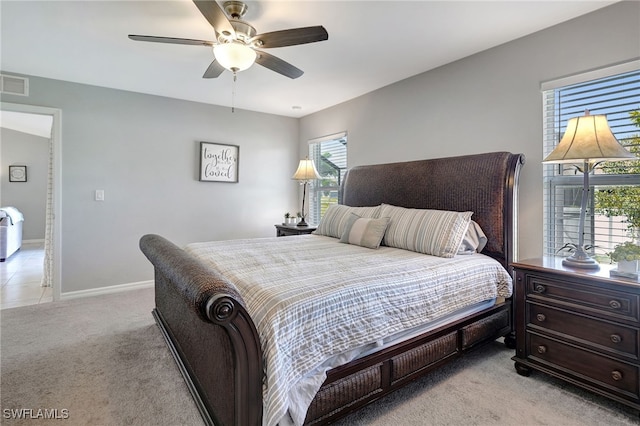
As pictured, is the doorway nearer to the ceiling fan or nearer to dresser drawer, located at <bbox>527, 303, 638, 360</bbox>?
the ceiling fan

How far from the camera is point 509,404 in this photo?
177 centimetres

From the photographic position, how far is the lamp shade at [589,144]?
5.87 feet

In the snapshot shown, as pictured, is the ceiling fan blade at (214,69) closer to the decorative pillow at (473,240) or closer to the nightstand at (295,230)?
the nightstand at (295,230)

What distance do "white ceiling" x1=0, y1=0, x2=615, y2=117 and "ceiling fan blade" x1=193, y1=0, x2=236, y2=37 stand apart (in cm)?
30

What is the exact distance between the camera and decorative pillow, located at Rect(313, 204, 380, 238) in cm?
317

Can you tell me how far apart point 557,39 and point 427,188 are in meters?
1.48

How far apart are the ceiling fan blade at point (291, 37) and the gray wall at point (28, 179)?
8261 mm

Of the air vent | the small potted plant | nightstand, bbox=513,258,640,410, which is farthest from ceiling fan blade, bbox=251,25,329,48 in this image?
the air vent

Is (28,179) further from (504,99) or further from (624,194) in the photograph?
(624,194)

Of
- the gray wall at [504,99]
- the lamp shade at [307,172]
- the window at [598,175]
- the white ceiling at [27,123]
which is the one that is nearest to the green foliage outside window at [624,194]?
the window at [598,175]

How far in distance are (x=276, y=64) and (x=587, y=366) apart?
9.20 ft

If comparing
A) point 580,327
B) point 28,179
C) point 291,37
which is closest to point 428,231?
point 580,327

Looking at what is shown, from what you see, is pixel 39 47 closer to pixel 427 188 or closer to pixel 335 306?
pixel 335 306

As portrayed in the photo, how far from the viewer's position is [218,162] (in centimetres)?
455
